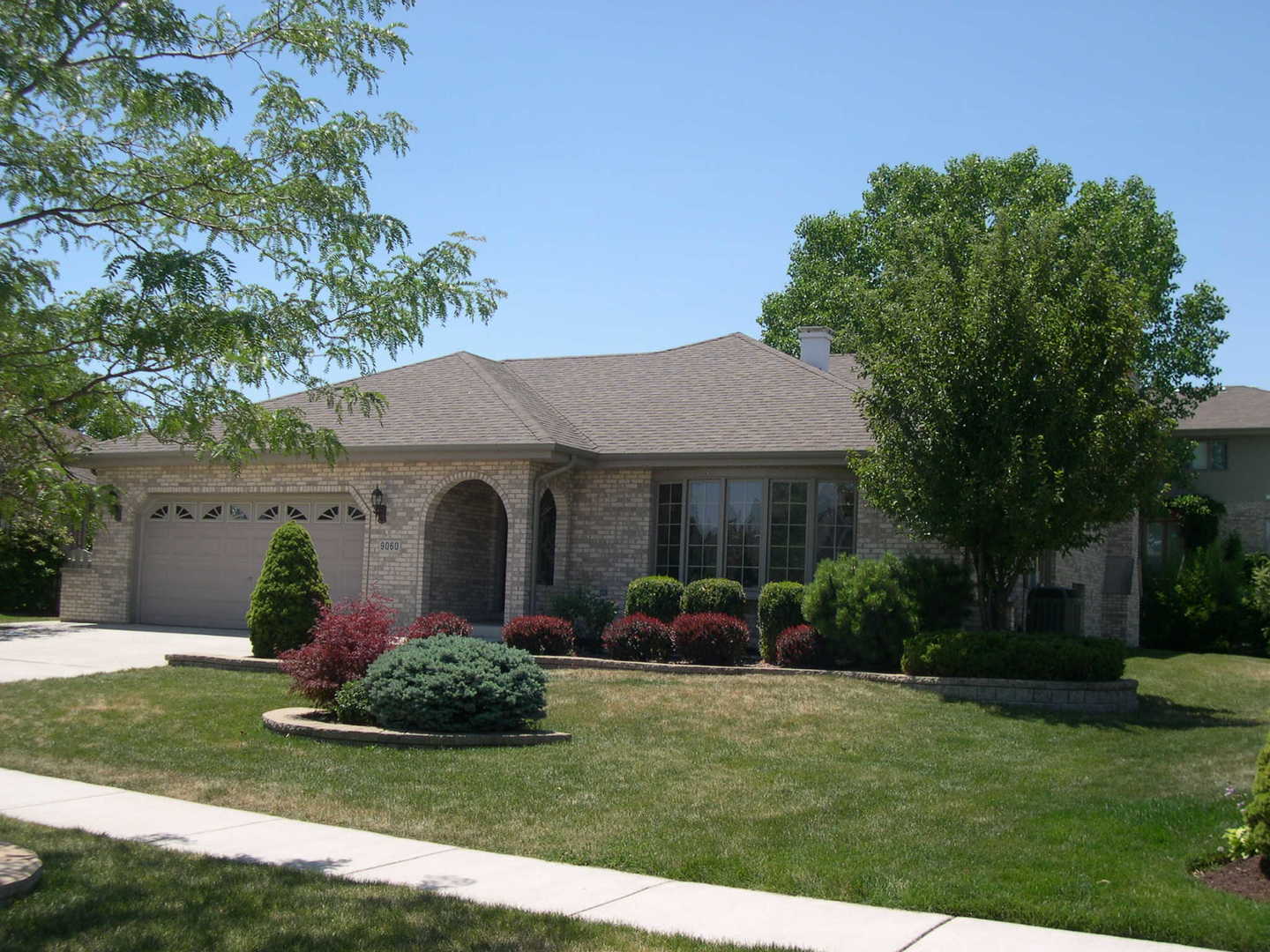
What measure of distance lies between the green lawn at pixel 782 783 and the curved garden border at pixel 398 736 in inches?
8.5

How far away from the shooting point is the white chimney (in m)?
23.8

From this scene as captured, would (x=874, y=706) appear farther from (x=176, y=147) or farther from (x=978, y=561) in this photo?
(x=176, y=147)

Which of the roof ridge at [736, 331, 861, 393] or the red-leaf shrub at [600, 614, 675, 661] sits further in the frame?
the roof ridge at [736, 331, 861, 393]

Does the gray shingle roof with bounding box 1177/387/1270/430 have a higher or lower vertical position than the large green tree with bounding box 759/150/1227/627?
higher

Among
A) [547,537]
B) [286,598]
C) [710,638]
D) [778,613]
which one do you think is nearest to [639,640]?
[710,638]

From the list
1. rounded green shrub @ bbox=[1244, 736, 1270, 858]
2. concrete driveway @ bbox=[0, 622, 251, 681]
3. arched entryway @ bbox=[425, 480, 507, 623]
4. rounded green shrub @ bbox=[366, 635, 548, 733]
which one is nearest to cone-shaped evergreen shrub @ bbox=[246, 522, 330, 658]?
concrete driveway @ bbox=[0, 622, 251, 681]

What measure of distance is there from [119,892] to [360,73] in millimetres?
5152

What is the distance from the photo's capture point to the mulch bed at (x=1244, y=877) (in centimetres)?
682

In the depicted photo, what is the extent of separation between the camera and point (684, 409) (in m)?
21.4

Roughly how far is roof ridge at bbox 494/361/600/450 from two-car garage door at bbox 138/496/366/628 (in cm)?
402

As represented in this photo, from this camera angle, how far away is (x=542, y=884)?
7102 millimetres

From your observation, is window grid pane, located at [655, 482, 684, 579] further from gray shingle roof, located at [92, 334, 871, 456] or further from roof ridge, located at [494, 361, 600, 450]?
roof ridge, located at [494, 361, 600, 450]

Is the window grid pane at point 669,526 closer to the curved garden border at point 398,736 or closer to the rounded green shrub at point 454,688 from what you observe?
the rounded green shrub at point 454,688

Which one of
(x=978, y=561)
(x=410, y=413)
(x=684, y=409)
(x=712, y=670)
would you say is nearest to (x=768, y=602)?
(x=712, y=670)
